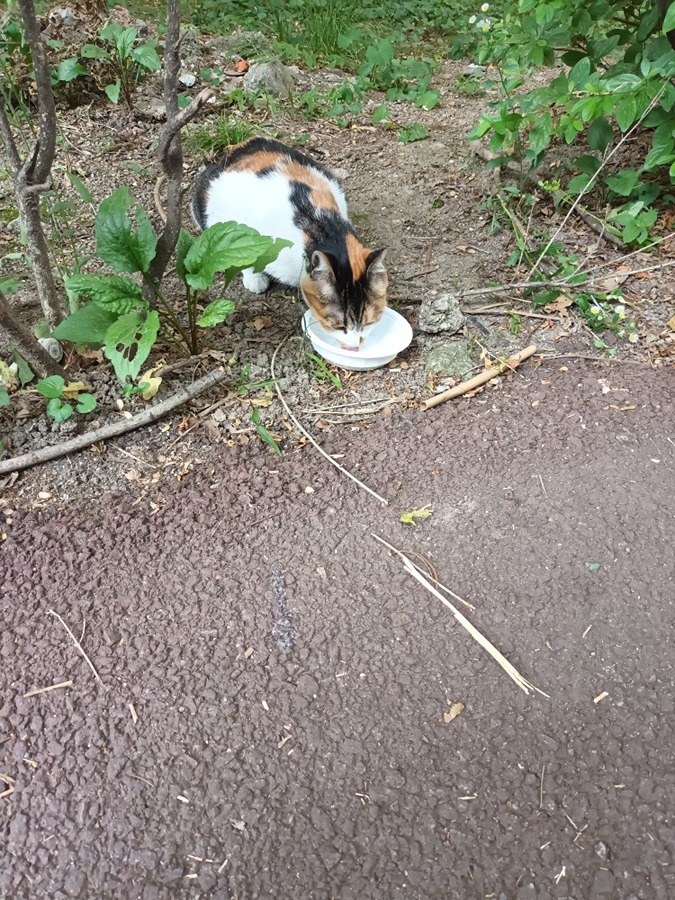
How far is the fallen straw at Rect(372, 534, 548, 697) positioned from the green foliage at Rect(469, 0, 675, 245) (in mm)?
1597

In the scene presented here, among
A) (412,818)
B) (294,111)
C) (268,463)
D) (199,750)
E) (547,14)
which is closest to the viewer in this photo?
(412,818)

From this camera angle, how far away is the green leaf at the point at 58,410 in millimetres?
2010

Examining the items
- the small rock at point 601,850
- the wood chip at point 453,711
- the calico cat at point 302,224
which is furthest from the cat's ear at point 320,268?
the small rock at point 601,850

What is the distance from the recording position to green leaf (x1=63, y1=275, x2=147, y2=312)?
75.3 inches

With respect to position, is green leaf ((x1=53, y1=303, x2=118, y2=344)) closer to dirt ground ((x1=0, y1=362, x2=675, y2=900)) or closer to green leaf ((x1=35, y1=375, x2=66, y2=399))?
green leaf ((x1=35, y1=375, x2=66, y2=399))

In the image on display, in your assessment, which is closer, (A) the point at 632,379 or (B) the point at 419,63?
(A) the point at 632,379

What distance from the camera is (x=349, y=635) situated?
1623mm

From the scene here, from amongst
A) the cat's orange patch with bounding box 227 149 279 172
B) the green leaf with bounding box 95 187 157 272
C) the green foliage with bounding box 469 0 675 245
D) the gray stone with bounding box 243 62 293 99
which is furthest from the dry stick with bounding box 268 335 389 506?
the gray stone with bounding box 243 62 293 99

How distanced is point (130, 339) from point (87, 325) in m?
0.20

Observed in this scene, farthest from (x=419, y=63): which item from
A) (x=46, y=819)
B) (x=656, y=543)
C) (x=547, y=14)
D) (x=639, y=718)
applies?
(x=46, y=819)

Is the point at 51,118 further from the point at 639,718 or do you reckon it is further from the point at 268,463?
the point at 639,718

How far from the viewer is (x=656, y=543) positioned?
70.0 inches

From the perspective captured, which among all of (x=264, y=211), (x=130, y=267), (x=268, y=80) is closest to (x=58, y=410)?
(x=130, y=267)

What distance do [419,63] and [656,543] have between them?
4.07 meters
